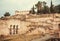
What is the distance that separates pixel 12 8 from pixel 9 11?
0.14 m

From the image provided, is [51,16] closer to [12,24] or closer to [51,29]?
[51,29]

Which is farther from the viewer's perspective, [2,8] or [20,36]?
[2,8]

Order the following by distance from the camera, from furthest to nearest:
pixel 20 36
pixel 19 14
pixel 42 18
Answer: pixel 19 14
pixel 42 18
pixel 20 36

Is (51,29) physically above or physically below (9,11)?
below

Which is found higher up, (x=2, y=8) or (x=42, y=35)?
(x=2, y=8)

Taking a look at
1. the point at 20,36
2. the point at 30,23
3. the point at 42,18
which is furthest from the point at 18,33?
the point at 42,18

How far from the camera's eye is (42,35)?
5613 mm

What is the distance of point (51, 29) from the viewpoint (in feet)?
18.6

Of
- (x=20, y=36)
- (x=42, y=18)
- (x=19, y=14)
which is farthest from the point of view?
(x=19, y=14)

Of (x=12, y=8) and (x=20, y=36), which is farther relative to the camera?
(x=12, y=8)

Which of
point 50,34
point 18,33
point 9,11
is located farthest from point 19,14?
point 50,34

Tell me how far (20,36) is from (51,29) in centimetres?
89

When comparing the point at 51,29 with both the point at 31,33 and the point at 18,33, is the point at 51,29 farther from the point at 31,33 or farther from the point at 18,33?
the point at 18,33

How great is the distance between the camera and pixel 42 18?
5.95 metres
